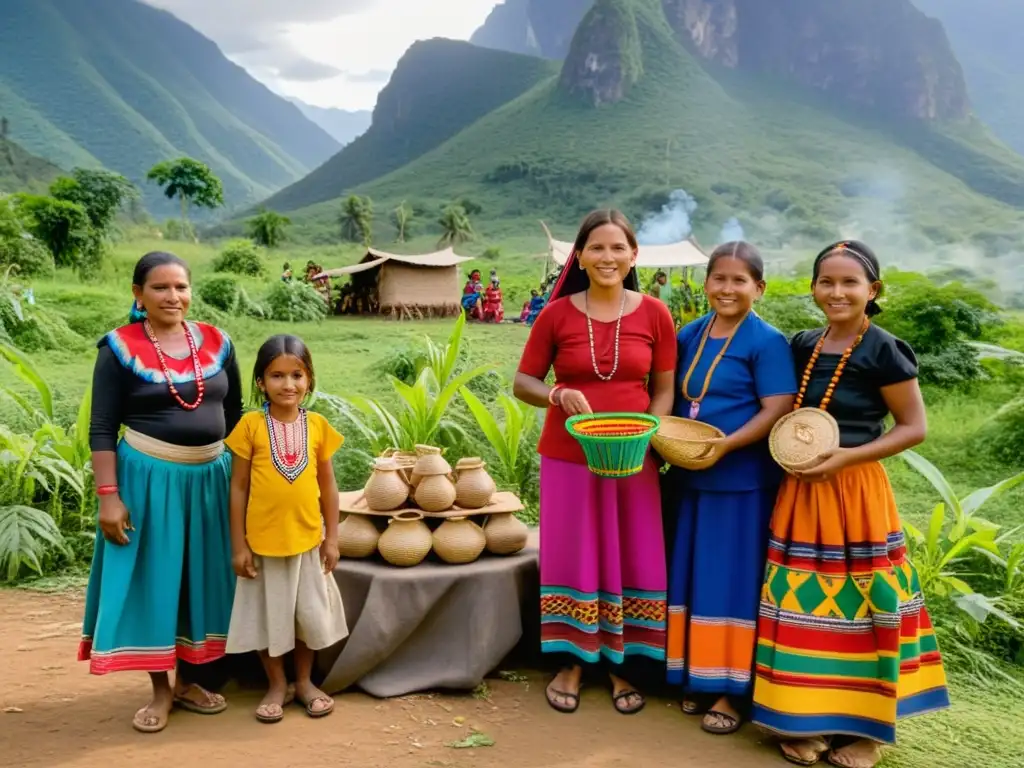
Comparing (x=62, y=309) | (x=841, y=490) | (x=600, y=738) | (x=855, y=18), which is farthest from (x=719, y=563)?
(x=855, y=18)

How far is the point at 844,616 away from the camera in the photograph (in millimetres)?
2389

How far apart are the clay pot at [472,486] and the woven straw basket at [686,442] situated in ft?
2.32

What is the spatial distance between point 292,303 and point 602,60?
5771 cm

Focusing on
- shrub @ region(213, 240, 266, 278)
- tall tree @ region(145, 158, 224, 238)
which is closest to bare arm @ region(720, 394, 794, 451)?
shrub @ region(213, 240, 266, 278)

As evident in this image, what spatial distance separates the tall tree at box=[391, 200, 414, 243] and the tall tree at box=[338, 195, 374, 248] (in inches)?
58.7

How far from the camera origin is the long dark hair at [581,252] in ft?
8.48

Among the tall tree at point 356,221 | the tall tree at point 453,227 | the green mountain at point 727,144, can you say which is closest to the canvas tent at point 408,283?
the tall tree at point 453,227

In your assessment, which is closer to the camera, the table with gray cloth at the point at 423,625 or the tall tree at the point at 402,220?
the table with gray cloth at the point at 423,625

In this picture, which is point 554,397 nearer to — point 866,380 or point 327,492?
point 327,492

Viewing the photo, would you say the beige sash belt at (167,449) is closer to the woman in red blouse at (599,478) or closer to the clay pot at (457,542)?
the clay pot at (457,542)

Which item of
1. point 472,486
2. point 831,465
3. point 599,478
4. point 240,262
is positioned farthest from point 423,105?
point 831,465

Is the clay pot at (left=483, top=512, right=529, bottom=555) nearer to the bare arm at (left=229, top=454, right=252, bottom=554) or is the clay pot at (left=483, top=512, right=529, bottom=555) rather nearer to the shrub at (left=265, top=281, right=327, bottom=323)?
the bare arm at (left=229, top=454, right=252, bottom=554)

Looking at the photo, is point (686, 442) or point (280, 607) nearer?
point (686, 442)

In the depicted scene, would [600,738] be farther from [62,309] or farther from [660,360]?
[62,309]
